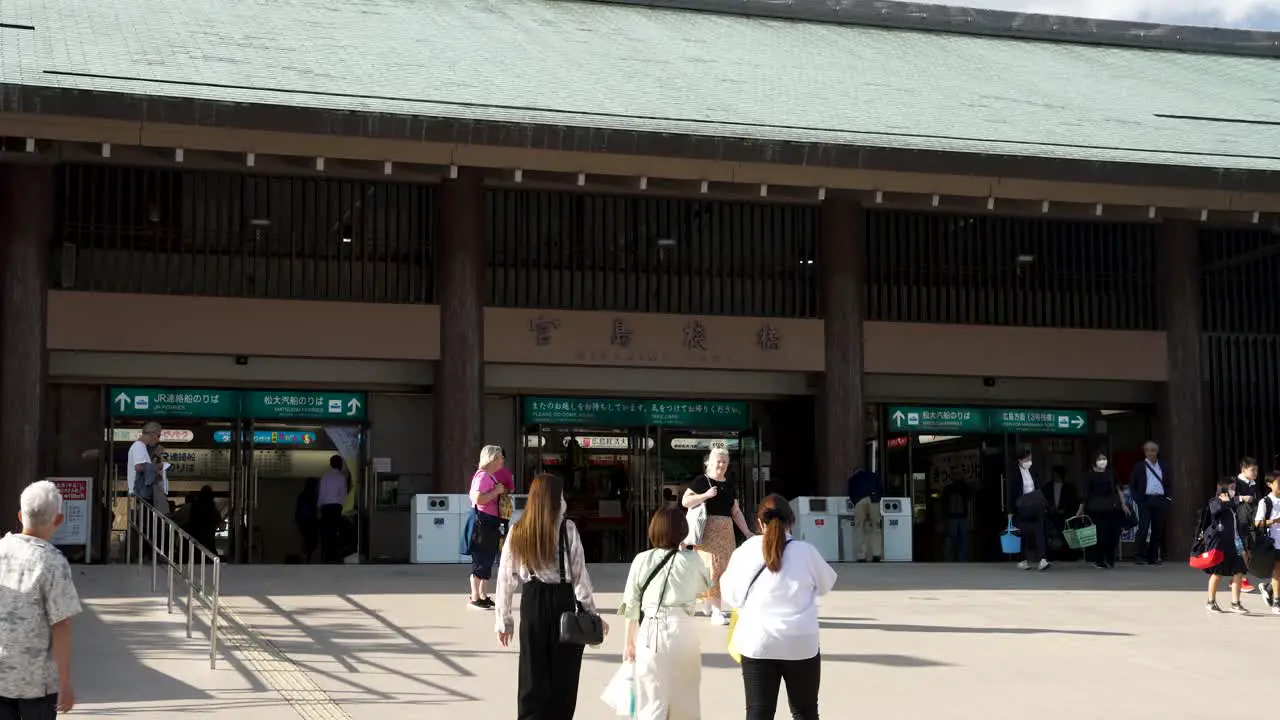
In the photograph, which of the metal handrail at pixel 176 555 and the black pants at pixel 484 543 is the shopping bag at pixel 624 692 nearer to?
the metal handrail at pixel 176 555

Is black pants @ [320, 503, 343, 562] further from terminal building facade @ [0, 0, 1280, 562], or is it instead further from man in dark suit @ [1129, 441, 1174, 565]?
man in dark suit @ [1129, 441, 1174, 565]

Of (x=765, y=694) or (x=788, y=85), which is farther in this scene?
(x=788, y=85)

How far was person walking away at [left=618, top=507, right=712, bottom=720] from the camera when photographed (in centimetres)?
713

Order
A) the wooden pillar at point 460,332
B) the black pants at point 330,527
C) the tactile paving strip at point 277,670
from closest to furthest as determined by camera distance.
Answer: the tactile paving strip at point 277,670 < the wooden pillar at point 460,332 < the black pants at point 330,527

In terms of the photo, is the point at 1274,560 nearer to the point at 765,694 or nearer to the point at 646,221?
the point at 765,694

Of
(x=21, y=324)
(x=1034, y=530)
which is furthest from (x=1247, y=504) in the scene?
(x=21, y=324)

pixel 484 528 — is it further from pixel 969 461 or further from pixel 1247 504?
pixel 969 461

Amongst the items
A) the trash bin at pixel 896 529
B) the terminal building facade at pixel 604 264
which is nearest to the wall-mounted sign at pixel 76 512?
the terminal building facade at pixel 604 264

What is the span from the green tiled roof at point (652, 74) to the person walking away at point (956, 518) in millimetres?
5678

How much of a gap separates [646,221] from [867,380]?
13.4 feet

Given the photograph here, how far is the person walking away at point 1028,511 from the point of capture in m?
17.9

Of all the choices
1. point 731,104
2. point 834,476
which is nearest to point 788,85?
point 731,104

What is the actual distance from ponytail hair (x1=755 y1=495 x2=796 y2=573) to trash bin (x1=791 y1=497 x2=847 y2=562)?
39.1 feet

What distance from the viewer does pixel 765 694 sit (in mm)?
7016
